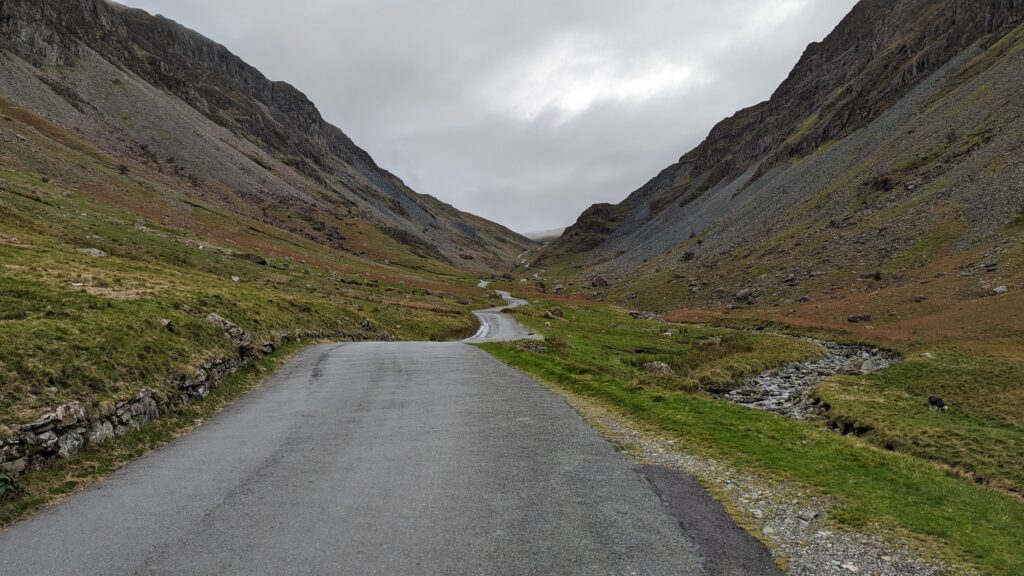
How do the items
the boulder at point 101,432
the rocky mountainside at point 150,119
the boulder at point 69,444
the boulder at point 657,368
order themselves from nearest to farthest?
the boulder at point 69,444 → the boulder at point 101,432 → the boulder at point 657,368 → the rocky mountainside at point 150,119

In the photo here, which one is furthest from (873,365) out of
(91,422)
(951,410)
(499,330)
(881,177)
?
(881,177)

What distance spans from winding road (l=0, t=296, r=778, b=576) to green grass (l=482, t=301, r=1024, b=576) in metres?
2.66

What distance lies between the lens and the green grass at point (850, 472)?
799 centimetres

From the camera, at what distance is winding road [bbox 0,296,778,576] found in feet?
23.1

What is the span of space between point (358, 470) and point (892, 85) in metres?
155

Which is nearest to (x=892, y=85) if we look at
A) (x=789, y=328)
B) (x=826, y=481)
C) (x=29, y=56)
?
(x=789, y=328)

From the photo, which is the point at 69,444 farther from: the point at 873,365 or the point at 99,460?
the point at 873,365

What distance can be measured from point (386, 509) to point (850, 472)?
10307mm

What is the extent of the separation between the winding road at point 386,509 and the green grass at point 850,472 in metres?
2.66

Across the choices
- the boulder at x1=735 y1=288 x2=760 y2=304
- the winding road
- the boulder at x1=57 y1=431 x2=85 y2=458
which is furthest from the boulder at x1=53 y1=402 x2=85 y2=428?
the boulder at x1=735 y1=288 x2=760 y2=304

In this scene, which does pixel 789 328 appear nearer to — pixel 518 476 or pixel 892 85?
pixel 518 476

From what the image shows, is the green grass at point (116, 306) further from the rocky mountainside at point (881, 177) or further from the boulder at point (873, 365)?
the rocky mountainside at point (881, 177)

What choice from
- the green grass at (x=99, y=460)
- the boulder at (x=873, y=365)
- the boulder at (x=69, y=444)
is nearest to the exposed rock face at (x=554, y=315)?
the boulder at (x=873, y=365)

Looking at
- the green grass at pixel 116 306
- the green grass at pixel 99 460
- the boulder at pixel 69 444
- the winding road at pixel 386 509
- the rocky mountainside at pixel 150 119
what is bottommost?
the winding road at pixel 386 509
